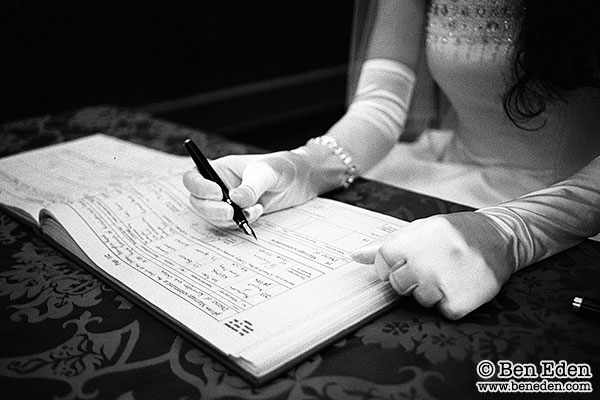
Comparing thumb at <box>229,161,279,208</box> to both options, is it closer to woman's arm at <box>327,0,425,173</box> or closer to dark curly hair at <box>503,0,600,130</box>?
woman's arm at <box>327,0,425,173</box>

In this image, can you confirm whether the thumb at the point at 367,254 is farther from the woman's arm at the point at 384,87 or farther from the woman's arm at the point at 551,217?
the woman's arm at the point at 384,87

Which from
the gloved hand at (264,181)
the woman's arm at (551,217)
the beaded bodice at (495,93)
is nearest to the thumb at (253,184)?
the gloved hand at (264,181)

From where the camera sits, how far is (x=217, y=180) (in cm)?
72

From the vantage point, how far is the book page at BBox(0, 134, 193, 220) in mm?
868

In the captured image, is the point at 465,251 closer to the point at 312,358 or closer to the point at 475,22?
the point at 312,358

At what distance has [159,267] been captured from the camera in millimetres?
635

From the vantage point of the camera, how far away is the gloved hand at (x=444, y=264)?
531 mm

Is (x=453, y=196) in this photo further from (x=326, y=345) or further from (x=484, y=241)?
(x=326, y=345)

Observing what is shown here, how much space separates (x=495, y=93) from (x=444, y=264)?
0.51 meters

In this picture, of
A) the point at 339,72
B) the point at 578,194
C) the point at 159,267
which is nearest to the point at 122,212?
the point at 159,267

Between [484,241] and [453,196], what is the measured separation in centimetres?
39

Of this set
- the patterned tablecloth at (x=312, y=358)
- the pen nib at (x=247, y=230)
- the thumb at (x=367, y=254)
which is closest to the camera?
the patterned tablecloth at (x=312, y=358)

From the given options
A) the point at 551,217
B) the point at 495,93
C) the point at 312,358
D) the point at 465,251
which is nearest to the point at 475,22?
the point at 495,93

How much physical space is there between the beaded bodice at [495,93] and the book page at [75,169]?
1.52 ft
